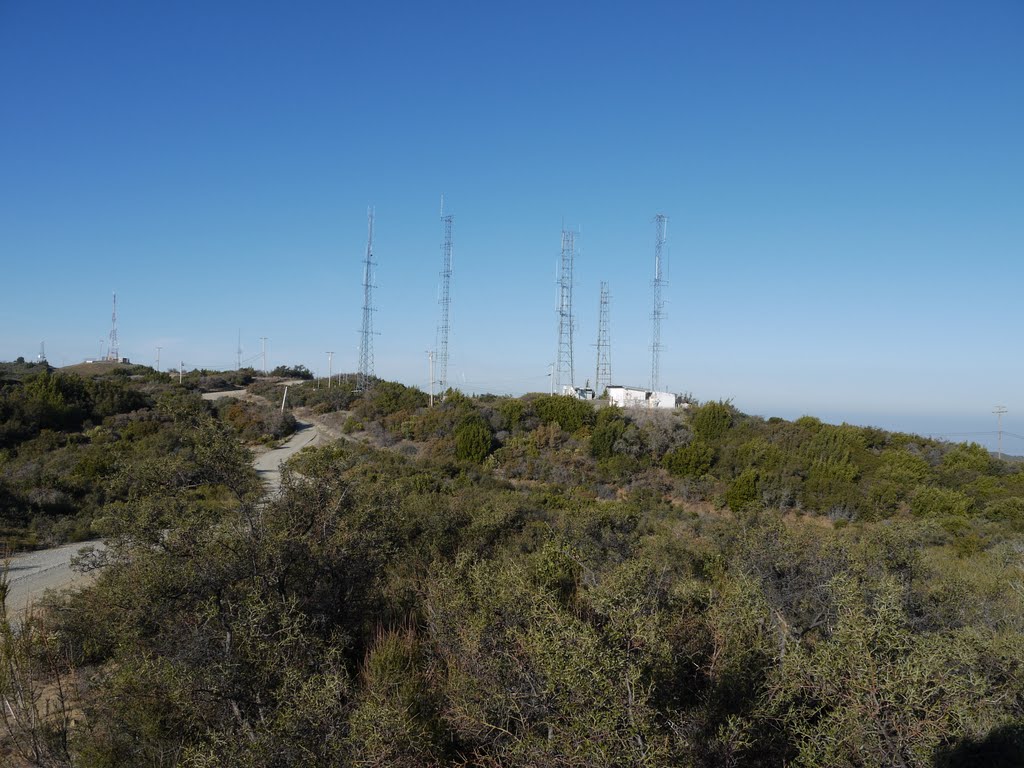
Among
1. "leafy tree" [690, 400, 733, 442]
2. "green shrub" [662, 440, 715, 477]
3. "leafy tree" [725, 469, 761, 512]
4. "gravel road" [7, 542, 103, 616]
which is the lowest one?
"gravel road" [7, 542, 103, 616]

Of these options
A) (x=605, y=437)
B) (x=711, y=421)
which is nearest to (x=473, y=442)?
(x=605, y=437)

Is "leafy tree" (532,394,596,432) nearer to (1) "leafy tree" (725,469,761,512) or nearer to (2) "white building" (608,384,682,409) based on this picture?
(2) "white building" (608,384,682,409)

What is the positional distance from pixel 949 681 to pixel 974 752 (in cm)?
118

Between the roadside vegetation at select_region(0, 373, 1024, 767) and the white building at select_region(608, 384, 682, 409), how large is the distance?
1999 centimetres

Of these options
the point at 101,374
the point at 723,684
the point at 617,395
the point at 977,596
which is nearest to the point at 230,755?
the point at 723,684

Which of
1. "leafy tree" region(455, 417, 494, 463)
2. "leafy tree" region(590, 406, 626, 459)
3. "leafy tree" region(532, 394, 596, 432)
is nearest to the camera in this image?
"leafy tree" region(590, 406, 626, 459)

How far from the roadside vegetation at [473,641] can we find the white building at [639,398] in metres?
20.0

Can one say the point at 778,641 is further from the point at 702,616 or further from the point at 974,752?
the point at 974,752

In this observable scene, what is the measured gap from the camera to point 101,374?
4075 cm

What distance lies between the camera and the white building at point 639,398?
33.1 meters

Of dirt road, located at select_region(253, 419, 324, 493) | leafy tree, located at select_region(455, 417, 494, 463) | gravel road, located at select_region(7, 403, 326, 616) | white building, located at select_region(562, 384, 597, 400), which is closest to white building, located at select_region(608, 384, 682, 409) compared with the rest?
white building, located at select_region(562, 384, 597, 400)

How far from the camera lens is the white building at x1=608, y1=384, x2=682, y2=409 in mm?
33084

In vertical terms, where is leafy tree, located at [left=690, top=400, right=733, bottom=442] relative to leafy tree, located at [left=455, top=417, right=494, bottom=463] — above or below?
above

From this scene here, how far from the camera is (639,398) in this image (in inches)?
1364
